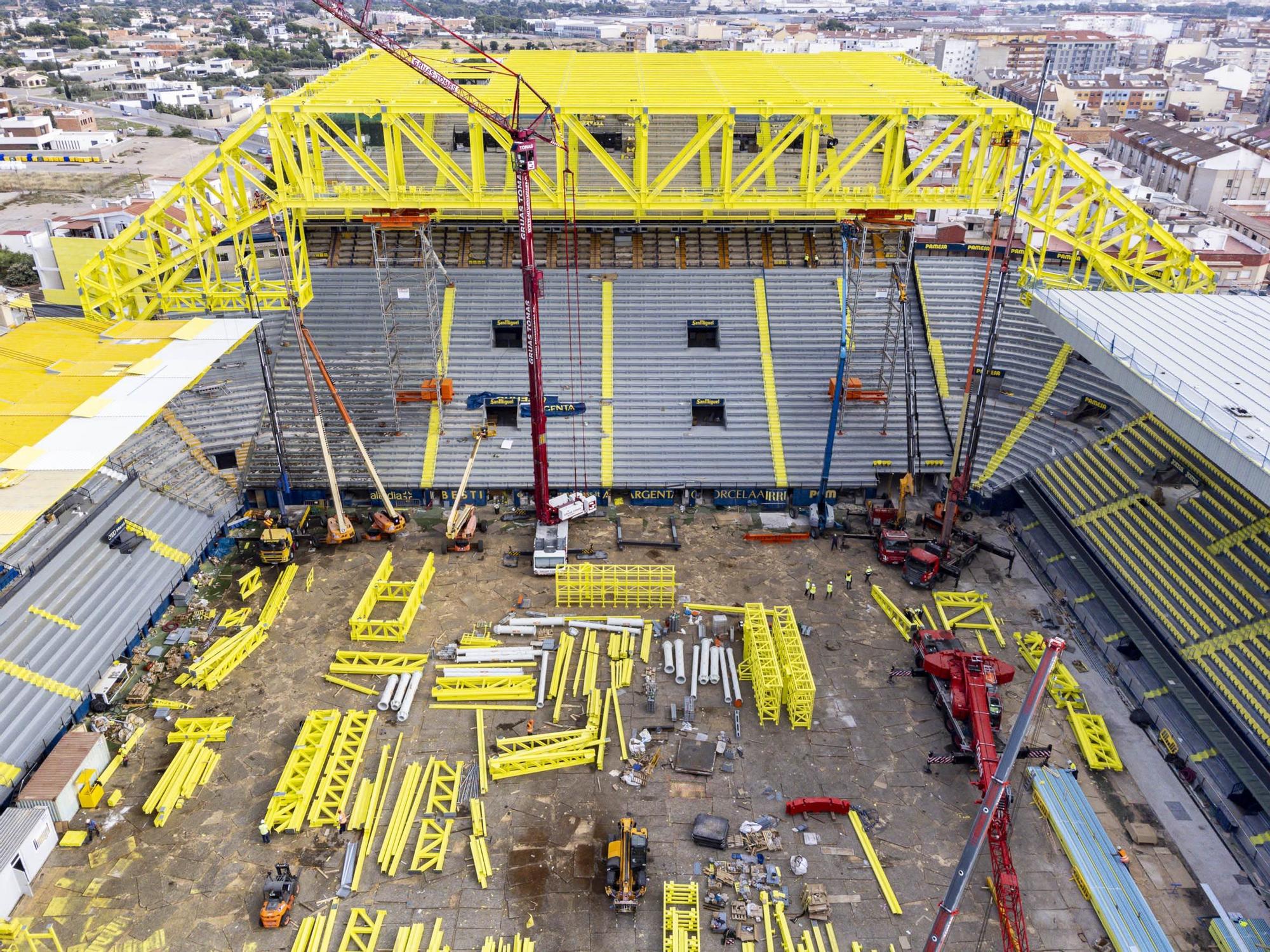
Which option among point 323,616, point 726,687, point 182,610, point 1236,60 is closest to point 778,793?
point 726,687

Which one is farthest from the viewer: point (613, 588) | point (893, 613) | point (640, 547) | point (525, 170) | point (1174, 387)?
point (640, 547)

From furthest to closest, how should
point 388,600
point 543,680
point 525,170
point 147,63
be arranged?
point 147,63 < point 388,600 < point 525,170 < point 543,680

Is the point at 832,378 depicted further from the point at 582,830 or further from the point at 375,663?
the point at 582,830

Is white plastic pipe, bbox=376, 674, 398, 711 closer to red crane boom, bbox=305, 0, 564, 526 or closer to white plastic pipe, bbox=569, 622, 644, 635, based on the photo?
white plastic pipe, bbox=569, 622, 644, 635

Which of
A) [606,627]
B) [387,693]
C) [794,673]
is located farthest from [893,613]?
[387,693]

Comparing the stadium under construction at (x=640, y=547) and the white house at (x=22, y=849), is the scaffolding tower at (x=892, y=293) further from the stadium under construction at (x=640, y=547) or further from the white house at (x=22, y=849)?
the white house at (x=22, y=849)

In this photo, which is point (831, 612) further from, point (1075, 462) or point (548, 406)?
point (548, 406)
